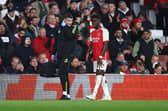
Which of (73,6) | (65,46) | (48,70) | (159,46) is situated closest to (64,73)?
(65,46)

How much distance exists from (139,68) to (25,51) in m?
3.18

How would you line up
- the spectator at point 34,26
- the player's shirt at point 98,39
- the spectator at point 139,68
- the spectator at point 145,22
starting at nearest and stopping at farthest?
the player's shirt at point 98,39
the spectator at point 139,68
the spectator at point 34,26
the spectator at point 145,22

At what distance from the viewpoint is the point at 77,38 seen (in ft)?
64.5

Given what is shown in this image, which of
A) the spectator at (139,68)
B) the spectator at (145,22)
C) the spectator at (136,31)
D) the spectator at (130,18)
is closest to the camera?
the spectator at (139,68)

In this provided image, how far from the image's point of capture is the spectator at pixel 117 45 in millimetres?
19922

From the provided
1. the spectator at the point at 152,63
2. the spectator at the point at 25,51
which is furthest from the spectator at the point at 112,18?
the spectator at the point at 25,51

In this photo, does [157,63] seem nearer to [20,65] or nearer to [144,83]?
[144,83]

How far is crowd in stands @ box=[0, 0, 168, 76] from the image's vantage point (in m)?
18.6

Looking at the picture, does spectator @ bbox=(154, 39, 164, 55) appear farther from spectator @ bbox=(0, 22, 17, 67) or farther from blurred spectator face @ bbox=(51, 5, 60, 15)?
spectator @ bbox=(0, 22, 17, 67)

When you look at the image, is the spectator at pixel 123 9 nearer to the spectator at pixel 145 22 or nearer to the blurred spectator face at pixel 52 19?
the spectator at pixel 145 22

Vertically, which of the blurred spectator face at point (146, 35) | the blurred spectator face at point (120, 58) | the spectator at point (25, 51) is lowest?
the blurred spectator face at point (120, 58)

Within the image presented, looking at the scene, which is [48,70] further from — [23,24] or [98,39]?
[98,39]

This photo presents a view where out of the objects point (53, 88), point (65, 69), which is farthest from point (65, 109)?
point (53, 88)

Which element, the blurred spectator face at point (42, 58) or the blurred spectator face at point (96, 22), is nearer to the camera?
the blurred spectator face at point (96, 22)
